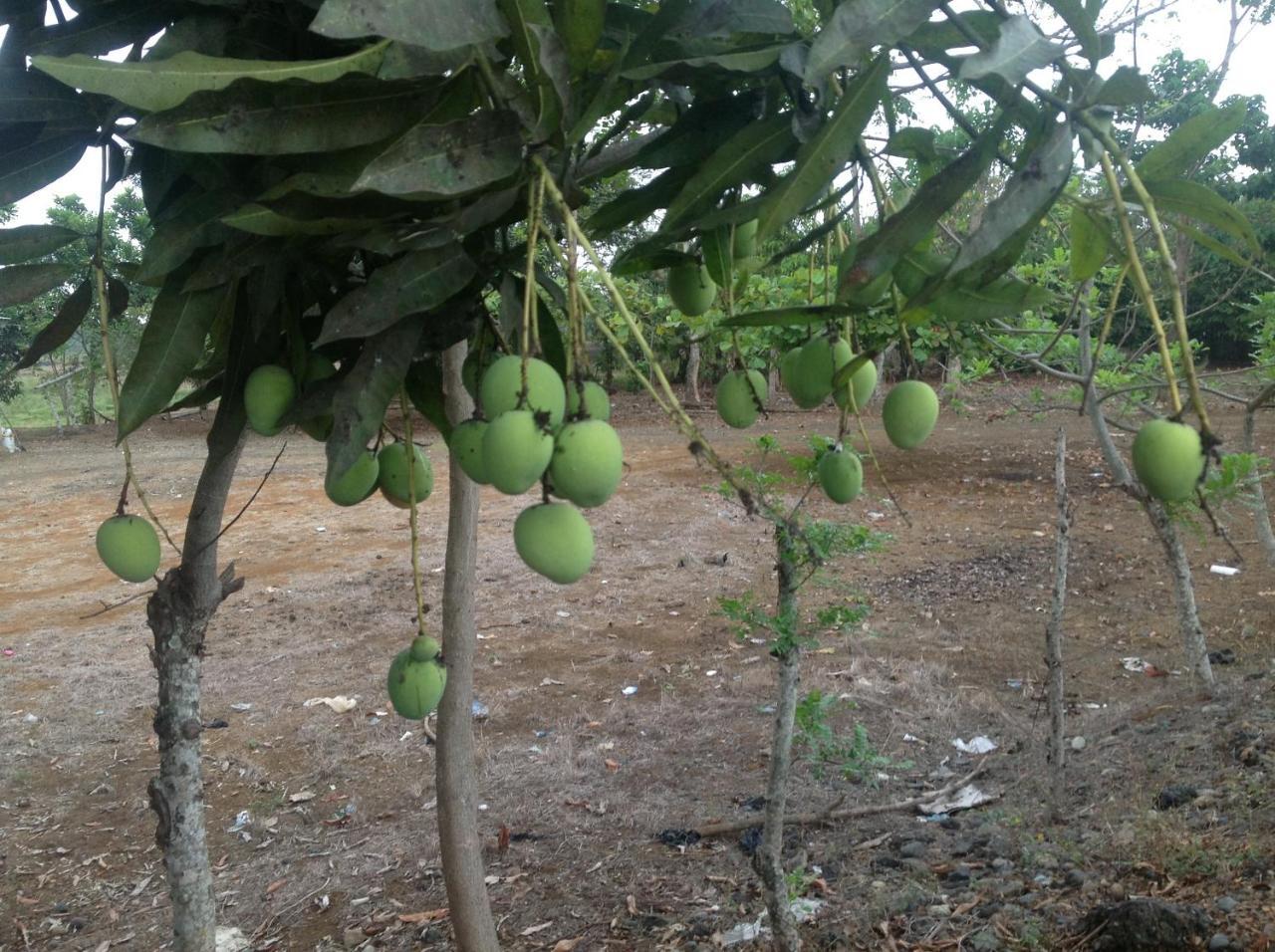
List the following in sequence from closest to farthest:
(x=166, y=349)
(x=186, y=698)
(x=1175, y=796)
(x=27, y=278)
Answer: (x=166, y=349)
(x=27, y=278)
(x=186, y=698)
(x=1175, y=796)

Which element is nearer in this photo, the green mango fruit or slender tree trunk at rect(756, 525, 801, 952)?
the green mango fruit

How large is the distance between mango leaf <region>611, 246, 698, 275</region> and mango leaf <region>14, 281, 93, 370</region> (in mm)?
686

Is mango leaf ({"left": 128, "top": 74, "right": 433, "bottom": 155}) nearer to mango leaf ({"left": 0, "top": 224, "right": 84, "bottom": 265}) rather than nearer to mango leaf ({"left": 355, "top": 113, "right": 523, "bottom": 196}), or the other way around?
mango leaf ({"left": 355, "top": 113, "right": 523, "bottom": 196})

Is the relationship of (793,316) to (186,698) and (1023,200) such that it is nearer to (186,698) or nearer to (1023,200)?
(1023,200)

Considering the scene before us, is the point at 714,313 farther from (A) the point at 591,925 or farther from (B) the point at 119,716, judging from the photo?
(B) the point at 119,716

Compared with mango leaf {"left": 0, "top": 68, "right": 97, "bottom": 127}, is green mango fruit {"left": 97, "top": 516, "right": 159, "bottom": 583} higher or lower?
lower

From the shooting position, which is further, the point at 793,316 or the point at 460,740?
the point at 460,740

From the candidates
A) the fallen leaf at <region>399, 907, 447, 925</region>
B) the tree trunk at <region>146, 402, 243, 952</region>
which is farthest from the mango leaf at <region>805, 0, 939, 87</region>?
the fallen leaf at <region>399, 907, 447, 925</region>

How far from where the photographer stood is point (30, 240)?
1.14 m

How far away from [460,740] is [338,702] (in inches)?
99.6

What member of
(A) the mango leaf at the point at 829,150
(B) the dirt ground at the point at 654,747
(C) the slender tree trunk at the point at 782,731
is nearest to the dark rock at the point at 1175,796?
(B) the dirt ground at the point at 654,747

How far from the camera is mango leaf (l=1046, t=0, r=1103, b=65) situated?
74 centimetres

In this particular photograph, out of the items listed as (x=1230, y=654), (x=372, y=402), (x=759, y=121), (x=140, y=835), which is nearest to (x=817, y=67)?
(x=759, y=121)

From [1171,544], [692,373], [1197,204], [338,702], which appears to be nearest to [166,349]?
[1197,204]
